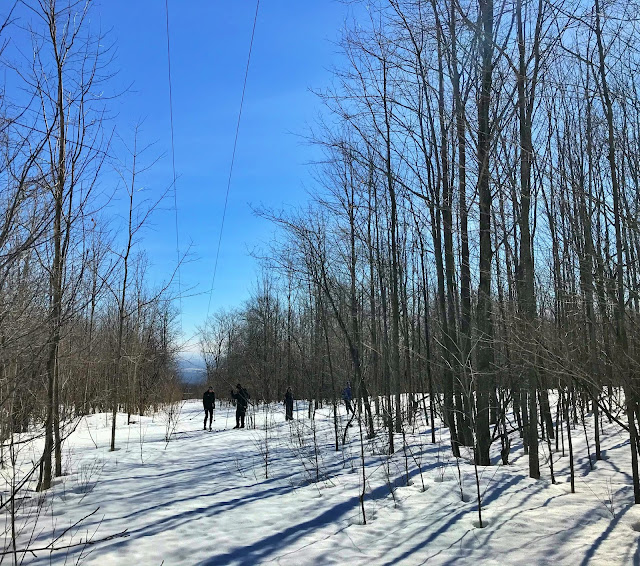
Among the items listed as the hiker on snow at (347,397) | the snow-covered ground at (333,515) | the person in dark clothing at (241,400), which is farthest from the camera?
the person in dark clothing at (241,400)

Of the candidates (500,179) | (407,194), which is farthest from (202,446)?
(500,179)

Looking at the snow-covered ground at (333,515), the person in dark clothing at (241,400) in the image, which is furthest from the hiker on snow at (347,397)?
the snow-covered ground at (333,515)

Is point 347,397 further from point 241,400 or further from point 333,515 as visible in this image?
point 333,515

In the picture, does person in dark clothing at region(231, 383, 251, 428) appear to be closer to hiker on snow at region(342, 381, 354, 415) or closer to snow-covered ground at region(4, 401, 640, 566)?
hiker on snow at region(342, 381, 354, 415)

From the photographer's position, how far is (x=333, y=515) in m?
6.20

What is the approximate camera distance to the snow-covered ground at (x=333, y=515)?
193 inches

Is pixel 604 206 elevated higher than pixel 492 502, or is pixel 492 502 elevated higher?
pixel 604 206

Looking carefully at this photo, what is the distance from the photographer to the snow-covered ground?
490 centimetres

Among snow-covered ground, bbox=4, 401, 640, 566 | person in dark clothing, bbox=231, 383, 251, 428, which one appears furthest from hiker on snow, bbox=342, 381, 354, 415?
snow-covered ground, bbox=4, 401, 640, 566

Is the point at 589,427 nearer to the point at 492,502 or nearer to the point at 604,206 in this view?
the point at 492,502

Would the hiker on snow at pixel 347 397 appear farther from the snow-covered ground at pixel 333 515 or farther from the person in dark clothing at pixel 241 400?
the snow-covered ground at pixel 333 515

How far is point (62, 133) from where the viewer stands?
7668 mm

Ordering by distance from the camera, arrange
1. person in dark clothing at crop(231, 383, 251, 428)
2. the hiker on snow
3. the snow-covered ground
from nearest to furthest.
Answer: the snow-covered ground < the hiker on snow < person in dark clothing at crop(231, 383, 251, 428)

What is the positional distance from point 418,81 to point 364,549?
8694 mm
